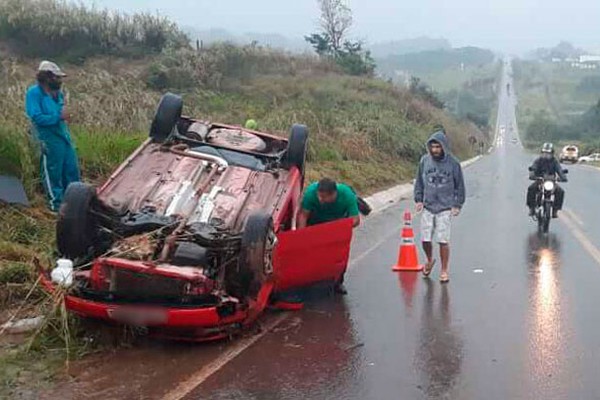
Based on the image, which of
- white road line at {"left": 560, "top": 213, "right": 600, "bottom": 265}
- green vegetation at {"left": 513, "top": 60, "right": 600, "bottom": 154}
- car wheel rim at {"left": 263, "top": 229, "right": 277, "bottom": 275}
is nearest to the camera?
car wheel rim at {"left": 263, "top": 229, "right": 277, "bottom": 275}

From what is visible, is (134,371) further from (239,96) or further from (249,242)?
(239,96)

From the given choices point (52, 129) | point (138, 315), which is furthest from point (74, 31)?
point (138, 315)

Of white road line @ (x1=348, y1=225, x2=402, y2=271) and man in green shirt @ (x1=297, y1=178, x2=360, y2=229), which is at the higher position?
man in green shirt @ (x1=297, y1=178, x2=360, y2=229)

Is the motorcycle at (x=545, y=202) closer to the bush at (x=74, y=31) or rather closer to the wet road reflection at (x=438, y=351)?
the wet road reflection at (x=438, y=351)

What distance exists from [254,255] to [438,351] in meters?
1.70

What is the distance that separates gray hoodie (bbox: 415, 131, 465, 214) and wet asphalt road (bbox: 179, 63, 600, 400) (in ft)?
2.95

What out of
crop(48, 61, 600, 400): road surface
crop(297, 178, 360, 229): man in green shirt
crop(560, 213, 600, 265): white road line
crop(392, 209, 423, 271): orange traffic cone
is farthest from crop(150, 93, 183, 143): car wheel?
crop(560, 213, 600, 265): white road line

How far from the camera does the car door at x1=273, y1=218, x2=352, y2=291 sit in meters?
7.82

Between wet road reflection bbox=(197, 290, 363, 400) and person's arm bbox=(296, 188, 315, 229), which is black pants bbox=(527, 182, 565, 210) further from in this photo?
wet road reflection bbox=(197, 290, 363, 400)

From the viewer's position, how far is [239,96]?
38.1 metres

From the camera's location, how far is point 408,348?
7098 mm

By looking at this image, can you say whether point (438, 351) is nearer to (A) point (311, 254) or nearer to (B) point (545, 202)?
(A) point (311, 254)

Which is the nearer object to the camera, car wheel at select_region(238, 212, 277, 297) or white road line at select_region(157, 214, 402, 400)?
white road line at select_region(157, 214, 402, 400)

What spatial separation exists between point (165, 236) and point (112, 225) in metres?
0.60
